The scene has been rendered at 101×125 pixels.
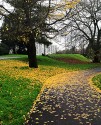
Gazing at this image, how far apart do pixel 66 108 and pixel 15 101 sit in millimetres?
1843

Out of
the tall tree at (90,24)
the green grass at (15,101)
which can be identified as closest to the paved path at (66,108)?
the green grass at (15,101)

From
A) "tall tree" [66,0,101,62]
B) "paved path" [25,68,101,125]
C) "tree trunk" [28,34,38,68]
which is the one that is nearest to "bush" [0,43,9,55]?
"tall tree" [66,0,101,62]

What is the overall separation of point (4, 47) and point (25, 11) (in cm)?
3407

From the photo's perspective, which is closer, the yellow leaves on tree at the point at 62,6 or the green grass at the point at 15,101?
the green grass at the point at 15,101

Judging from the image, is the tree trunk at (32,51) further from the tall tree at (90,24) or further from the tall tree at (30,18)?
the tall tree at (90,24)

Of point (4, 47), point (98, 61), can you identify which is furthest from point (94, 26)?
point (4, 47)

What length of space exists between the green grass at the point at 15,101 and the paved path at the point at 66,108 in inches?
10.8

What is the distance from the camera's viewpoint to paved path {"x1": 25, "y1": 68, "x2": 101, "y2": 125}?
28.3ft

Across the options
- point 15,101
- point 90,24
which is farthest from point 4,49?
point 15,101

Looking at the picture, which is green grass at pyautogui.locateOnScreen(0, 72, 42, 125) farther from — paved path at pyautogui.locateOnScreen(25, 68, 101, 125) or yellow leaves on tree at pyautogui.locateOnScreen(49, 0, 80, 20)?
yellow leaves on tree at pyautogui.locateOnScreen(49, 0, 80, 20)

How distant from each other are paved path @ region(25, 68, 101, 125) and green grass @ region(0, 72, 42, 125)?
274 mm

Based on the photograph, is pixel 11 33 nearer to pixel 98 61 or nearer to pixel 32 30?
pixel 32 30

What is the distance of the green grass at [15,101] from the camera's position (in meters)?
8.78

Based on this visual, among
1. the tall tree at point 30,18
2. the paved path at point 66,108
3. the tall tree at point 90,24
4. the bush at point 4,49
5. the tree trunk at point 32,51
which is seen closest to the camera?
the paved path at point 66,108
